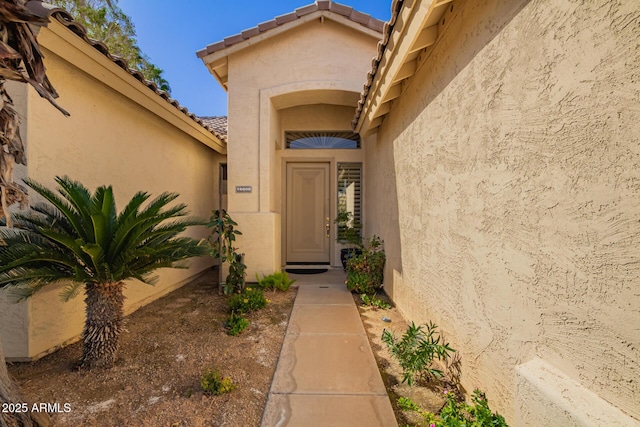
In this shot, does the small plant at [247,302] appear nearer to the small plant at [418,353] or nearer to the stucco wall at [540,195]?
the small plant at [418,353]

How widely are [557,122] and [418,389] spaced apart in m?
2.63

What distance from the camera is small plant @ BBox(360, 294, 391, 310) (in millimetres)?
5221

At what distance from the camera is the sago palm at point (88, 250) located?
2.80m

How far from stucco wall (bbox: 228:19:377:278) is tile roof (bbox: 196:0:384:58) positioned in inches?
12.0

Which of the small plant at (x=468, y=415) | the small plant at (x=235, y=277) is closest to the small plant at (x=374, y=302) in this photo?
the small plant at (x=235, y=277)

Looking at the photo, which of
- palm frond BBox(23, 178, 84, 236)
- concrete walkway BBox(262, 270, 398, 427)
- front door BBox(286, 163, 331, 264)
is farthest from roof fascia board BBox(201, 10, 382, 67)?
concrete walkway BBox(262, 270, 398, 427)

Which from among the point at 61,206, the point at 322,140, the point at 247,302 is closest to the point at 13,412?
the point at 61,206

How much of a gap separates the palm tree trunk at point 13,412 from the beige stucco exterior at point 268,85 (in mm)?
4445

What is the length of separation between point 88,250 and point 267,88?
538cm

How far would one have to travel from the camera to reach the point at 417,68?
3900 millimetres

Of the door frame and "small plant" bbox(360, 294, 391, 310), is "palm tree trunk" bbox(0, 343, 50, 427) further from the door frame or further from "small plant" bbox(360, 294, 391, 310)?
the door frame

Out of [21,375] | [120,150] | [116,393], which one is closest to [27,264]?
[21,375]

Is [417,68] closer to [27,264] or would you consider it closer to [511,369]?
[511,369]

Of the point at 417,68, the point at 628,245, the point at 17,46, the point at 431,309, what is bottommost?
the point at 431,309
